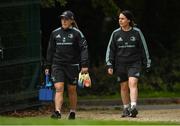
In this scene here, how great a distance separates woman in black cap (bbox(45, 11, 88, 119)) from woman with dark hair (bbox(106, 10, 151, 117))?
729 millimetres

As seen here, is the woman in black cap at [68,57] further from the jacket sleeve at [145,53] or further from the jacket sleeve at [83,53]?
the jacket sleeve at [145,53]

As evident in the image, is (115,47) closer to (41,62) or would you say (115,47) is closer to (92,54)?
(41,62)

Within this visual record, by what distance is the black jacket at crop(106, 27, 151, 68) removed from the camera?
623 inches

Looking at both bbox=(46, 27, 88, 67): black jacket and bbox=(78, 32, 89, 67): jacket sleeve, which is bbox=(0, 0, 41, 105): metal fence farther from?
bbox=(78, 32, 89, 67): jacket sleeve

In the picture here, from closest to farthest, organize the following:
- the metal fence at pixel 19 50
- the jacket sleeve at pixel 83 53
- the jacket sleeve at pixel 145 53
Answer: the jacket sleeve at pixel 83 53 → the jacket sleeve at pixel 145 53 → the metal fence at pixel 19 50

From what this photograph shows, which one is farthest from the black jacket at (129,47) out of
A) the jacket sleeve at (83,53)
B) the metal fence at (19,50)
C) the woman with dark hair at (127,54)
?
the metal fence at (19,50)

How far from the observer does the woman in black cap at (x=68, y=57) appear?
606 inches

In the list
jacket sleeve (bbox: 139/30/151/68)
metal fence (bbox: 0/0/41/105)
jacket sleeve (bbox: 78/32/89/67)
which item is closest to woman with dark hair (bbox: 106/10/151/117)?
jacket sleeve (bbox: 139/30/151/68)

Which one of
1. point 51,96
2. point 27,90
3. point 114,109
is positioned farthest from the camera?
point 114,109

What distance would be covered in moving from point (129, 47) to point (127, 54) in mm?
142

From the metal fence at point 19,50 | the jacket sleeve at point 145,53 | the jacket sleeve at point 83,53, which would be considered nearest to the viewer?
the jacket sleeve at point 83,53

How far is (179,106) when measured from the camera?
802 inches

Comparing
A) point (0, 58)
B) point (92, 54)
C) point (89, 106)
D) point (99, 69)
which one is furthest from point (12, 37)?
point (92, 54)

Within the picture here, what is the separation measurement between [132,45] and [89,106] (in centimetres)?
583
